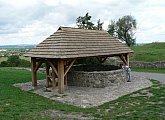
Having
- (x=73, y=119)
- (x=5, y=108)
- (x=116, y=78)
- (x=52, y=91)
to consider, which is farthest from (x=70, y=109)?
(x=116, y=78)

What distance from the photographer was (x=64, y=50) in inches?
602

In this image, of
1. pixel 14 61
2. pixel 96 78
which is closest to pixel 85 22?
pixel 14 61

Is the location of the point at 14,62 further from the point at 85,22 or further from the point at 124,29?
the point at 124,29

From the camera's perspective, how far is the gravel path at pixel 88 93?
13047 mm

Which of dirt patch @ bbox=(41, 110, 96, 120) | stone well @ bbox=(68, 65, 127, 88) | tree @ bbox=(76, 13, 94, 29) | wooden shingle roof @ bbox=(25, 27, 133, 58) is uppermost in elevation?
tree @ bbox=(76, 13, 94, 29)

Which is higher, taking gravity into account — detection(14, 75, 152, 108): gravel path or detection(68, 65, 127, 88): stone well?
detection(68, 65, 127, 88): stone well

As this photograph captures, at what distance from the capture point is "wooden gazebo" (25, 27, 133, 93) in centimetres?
1514

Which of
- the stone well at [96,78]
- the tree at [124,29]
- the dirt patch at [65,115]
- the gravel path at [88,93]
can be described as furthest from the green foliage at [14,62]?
the tree at [124,29]

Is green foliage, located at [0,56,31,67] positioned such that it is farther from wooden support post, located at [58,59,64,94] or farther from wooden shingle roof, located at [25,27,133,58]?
wooden support post, located at [58,59,64,94]

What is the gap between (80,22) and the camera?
1307 inches

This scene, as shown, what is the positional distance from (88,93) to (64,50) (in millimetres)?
2723

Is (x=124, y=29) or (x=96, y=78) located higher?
(x=124, y=29)

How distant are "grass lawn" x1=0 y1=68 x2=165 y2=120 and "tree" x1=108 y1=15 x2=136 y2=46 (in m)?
49.1

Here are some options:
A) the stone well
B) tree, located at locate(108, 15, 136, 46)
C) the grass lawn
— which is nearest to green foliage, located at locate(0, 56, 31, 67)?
the stone well
